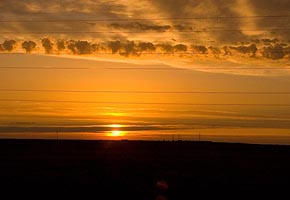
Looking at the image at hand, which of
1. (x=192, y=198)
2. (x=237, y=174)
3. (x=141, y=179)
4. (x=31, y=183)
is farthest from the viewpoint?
(x=237, y=174)

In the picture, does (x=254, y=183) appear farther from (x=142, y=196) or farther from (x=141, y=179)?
(x=142, y=196)

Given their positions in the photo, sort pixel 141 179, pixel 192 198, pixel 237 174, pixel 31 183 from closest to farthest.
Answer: pixel 192 198 < pixel 31 183 < pixel 141 179 < pixel 237 174

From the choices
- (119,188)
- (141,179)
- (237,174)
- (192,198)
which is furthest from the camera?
(237,174)

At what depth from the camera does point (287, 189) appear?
32875 millimetres

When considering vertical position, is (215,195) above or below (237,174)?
above

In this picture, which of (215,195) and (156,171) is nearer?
(215,195)

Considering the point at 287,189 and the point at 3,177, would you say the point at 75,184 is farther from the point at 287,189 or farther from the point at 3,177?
the point at 287,189

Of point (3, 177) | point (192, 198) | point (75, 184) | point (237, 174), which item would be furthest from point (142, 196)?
point (237, 174)

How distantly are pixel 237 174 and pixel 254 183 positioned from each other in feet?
23.0

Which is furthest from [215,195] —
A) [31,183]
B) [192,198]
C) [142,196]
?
[31,183]

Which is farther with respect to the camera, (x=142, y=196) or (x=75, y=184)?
(x=75, y=184)

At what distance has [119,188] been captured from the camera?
31.6m

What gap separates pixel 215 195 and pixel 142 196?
14.4 ft

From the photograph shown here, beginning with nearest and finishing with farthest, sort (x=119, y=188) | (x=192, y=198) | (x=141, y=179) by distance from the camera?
(x=192, y=198) < (x=119, y=188) < (x=141, y=179)
